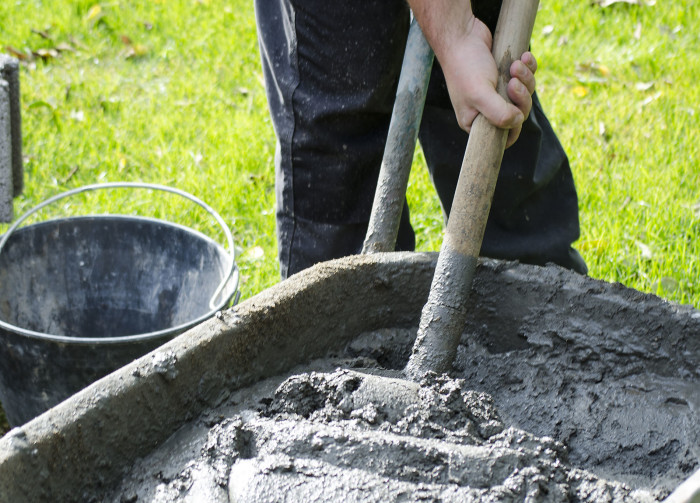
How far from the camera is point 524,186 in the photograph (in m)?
2.37

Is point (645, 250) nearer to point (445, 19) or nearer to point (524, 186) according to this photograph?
point (524, 186)

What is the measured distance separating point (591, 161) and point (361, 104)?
175cm

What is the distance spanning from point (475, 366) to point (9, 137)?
160cm

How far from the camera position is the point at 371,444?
1.31 metres

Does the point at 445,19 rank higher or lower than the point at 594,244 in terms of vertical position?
higher

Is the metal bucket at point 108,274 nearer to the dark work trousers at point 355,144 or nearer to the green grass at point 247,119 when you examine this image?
the dark work trousers at point 355,144

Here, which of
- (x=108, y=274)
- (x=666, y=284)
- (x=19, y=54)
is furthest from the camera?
(x=19, y=54)

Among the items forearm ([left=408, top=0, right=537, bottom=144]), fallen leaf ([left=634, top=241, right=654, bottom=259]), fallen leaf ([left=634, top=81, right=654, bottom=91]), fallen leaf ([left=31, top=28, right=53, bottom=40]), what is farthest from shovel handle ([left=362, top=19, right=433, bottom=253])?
fallen leaf ([left=31, top=28, right=53, bottom=40])

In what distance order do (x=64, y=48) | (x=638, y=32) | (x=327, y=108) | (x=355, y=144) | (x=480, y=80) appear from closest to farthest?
(x=480, y=80)
(x=327, y=108)
(x=355, y=144)
(x=64, y=48)
(x=638, y=32)

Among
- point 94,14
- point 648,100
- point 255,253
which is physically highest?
point 648,100

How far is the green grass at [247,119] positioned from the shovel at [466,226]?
1246 millimetres

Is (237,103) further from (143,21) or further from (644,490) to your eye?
(644,490)

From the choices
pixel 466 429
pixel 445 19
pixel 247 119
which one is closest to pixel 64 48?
pixel 247 119

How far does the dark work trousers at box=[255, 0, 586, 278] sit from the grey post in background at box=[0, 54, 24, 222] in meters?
0.77
